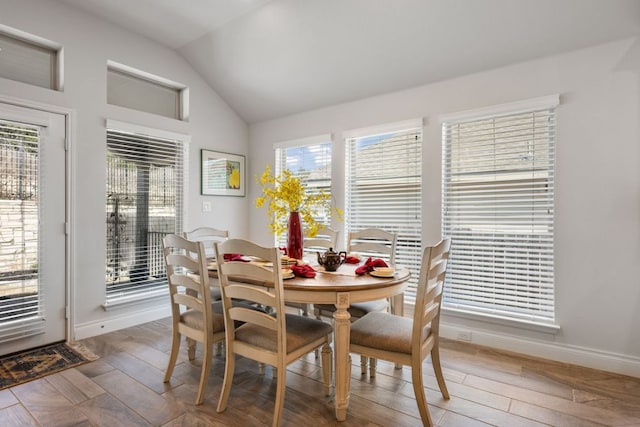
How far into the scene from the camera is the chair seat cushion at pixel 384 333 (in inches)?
72.6

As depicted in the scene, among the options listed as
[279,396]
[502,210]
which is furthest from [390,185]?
[279,396]

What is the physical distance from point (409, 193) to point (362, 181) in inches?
22.0

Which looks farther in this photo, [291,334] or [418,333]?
[291,334]

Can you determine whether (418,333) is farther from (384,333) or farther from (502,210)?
(502,210)

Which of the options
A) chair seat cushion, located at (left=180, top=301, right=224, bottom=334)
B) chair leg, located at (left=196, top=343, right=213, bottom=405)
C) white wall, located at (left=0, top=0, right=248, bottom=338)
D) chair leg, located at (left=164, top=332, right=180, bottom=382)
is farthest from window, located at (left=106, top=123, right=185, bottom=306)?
chair leg, located at (left=196, top=343, right=213, bottom=405)

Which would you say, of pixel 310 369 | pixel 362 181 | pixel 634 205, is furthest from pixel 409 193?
pixel 310 369

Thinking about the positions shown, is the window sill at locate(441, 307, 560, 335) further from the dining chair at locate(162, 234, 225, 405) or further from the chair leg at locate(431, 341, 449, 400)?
the dining chair at locate(162, 234, 225, 405)

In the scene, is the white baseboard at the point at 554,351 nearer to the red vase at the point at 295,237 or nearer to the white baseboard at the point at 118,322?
the red vase at the point at 295,237

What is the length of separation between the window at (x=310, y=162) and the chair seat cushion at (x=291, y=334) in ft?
6.12

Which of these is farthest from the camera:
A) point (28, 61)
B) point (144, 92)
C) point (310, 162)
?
point (310, 162)

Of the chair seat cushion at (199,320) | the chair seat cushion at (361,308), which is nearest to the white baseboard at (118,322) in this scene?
the chair seat cushion at (199,320)

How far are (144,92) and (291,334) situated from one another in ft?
10.2

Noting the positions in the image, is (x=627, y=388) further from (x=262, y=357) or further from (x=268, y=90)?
(x=268, y=90)

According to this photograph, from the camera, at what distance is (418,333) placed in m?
1.79
